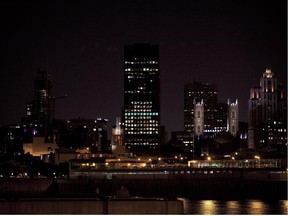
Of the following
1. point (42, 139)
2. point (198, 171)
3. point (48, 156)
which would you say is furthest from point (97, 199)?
point (42, 139)

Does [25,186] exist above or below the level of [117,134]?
below

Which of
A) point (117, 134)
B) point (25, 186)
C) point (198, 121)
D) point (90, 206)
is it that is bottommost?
point (90, 206)

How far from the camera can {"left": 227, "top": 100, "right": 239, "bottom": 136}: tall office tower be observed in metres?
178

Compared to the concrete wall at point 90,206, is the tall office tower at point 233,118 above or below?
above

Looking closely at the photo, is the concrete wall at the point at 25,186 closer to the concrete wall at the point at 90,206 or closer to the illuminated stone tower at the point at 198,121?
the concrete wall at the point at 90,206

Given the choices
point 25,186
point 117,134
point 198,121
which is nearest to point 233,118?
point 198,121

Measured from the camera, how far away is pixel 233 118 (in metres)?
179

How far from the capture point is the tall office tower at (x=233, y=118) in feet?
583

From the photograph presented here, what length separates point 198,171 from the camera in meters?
103

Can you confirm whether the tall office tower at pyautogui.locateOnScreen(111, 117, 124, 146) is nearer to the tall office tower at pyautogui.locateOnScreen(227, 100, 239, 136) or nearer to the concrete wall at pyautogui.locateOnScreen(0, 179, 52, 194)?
the tall office tower at pyautogui.locateOnScreen(227, 100, 239, 136)

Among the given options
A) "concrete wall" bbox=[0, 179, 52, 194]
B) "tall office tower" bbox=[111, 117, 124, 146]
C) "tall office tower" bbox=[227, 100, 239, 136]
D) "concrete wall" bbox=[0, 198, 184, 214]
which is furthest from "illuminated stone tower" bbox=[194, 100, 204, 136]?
"concrete wall" bbox=[0, 198, 184, 214]

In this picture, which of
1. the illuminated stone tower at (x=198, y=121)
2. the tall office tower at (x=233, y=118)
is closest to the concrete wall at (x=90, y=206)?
the tall office tower at (x=233, y=118)

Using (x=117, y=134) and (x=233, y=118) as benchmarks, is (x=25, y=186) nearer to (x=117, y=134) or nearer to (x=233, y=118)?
(x=117, y=134)

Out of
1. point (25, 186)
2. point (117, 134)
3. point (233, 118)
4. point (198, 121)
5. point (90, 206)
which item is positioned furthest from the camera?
point (198, 121)
